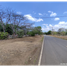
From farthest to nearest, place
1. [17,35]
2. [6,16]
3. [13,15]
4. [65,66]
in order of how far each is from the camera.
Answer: [17,35]
[13,15]
[6,16]
[65,66]

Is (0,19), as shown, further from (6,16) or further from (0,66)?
(0,66)

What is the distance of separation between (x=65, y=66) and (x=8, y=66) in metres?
3.14

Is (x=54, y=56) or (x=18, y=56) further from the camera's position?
(x=18, y=56)

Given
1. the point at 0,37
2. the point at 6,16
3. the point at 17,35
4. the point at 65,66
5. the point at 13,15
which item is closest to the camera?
the point at 65,66

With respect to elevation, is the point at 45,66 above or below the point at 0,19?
below

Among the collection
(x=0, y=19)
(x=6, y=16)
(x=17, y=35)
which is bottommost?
(x=17, y=35)

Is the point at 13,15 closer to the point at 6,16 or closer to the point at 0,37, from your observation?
the point at 6,16

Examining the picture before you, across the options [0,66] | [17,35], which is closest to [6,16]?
[17,35]

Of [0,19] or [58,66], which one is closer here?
[58,66]

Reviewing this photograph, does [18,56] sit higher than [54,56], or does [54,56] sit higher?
[54,56]

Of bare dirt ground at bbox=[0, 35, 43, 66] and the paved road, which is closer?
the paved road

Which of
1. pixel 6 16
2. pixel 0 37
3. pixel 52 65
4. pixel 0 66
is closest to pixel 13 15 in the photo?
pixel 6 16

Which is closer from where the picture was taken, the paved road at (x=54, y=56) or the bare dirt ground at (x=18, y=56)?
the paved road at (x=54, y=56)

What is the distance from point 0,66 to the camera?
104 inches
